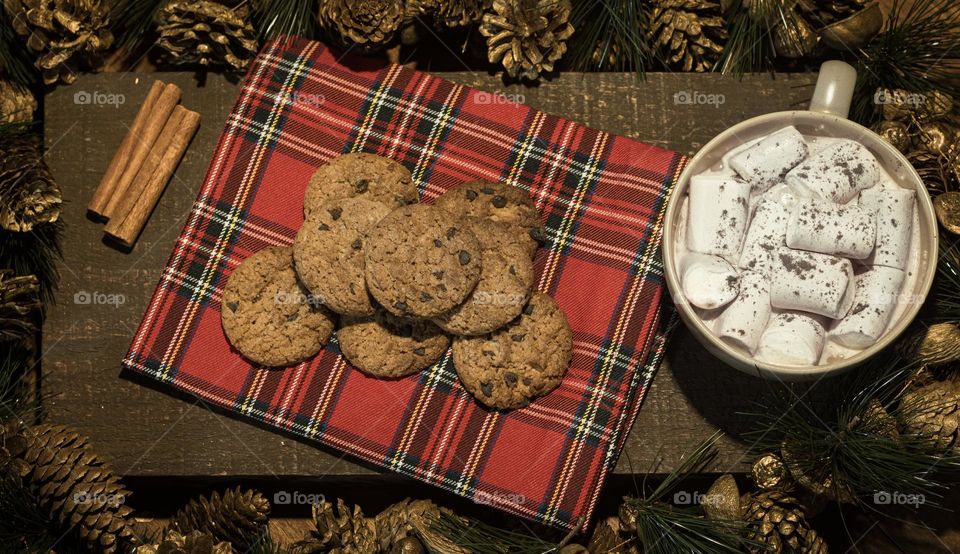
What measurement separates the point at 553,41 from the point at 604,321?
0.44m

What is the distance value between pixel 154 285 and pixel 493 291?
565 mm

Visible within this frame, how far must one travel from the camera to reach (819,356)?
110 centimetres

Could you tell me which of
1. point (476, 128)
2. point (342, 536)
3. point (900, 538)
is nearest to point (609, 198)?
point (476, 128)

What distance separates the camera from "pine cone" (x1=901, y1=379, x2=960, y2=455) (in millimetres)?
1195

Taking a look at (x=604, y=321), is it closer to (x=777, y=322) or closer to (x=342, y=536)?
(x=777, y=322)

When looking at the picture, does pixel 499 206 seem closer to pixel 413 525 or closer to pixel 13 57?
pixel 413 525

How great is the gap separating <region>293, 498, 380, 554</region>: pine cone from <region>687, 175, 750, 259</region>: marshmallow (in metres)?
0.65

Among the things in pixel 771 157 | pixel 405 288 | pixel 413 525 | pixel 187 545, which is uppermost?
pixel 771 157

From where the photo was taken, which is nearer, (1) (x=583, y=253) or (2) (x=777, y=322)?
(2) (x=777, y=322)

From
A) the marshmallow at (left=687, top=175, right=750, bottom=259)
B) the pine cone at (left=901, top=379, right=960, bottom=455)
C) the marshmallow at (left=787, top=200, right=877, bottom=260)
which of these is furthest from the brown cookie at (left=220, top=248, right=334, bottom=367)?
the pine cone at (left=901, top=379, right=960, bottom=455)

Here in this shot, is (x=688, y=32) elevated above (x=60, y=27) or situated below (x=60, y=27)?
above

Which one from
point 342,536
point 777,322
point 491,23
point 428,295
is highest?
point 491,23

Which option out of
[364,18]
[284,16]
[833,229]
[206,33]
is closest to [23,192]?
[206,33]

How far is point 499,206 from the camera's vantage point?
123cm
